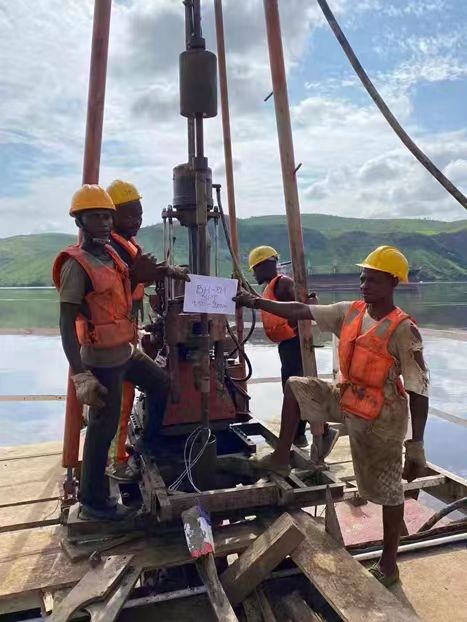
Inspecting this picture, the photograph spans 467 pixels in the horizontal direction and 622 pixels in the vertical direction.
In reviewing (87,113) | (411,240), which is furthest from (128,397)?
A: (411,240)

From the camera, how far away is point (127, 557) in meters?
2.92

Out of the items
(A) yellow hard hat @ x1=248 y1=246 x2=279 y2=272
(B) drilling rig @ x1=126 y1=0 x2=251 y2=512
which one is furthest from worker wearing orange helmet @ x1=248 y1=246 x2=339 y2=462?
(B) drilling rig @ x1=126 y1=0 x2=251 y2=512

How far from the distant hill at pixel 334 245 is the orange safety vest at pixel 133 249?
319 feet

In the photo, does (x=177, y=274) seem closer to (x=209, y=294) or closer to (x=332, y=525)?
(x=209, y=294)

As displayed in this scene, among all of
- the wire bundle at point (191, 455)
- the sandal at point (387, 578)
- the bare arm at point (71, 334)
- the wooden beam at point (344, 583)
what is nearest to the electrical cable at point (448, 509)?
the sandal at point (387, 578)

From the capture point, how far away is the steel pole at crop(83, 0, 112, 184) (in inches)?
166

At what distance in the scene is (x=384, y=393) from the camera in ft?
10.4

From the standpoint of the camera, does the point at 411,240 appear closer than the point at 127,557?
No

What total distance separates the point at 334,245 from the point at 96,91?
132853 mm

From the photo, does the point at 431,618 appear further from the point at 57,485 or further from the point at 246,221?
the point at 246,221

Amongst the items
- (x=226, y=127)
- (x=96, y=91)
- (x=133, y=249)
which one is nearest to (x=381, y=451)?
(x=133, y=249)

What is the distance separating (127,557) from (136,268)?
1764mm

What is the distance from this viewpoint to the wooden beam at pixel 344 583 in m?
2.40

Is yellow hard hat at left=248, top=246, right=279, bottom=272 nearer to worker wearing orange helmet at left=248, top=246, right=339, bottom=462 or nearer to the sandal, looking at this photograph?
worker wearing orange helmet at left=248, top=246, right=339, bottom=462
